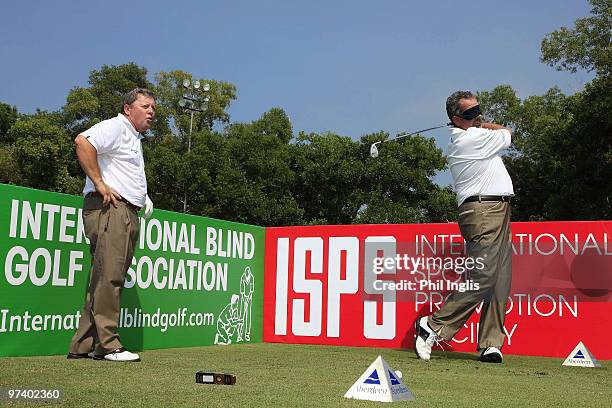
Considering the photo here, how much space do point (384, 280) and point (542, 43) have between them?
86.0ft

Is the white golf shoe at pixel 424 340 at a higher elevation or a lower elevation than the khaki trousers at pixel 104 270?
lower

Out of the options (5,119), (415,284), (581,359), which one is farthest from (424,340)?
(5,119)

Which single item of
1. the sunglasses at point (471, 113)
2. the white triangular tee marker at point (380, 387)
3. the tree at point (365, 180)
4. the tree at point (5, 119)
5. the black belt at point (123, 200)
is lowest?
the white triangular tee marker at point (380, 387)

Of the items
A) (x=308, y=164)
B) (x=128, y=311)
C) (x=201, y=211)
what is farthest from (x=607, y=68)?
(x=128, y=311)

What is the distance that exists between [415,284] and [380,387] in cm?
381

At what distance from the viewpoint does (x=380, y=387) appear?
256 cm

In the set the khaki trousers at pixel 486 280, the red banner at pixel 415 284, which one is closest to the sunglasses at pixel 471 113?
the khaki trousers at pixel 486 280

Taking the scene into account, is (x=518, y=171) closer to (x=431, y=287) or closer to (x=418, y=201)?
(x=418, y=201)

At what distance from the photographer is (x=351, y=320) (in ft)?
21.5

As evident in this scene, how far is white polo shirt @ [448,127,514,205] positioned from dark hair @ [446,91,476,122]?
0.16 meters

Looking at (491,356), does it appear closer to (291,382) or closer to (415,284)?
(415,284)

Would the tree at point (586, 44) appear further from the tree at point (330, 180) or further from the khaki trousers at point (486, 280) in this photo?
the khaki trousers at point (486, 280)

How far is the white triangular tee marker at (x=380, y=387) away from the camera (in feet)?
8.35

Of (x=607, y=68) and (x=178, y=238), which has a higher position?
(x=607, y=68)
